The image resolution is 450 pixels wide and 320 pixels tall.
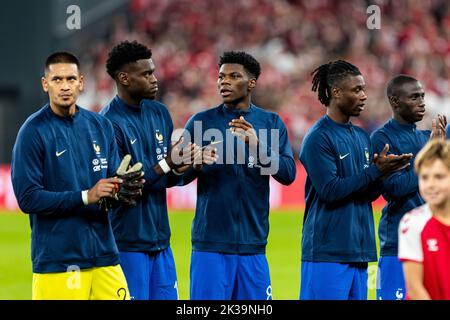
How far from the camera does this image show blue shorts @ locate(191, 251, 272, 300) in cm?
752

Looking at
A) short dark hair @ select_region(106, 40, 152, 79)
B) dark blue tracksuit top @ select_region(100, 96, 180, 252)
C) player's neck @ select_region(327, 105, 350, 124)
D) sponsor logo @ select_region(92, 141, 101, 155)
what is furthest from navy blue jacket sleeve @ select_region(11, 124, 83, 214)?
player's neck @ select_region(327, 105, 350, 124)

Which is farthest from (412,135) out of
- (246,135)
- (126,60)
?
(126,60)

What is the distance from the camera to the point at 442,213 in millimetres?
5238

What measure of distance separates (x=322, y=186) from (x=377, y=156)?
459 mm

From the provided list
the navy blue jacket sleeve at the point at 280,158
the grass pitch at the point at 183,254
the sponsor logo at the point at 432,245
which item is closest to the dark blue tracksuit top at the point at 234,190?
the navy blue jacket sleeve at the point at 280,158

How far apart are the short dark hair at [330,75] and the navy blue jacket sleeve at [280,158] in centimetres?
44

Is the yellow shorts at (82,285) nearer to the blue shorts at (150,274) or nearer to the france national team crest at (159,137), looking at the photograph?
the blue shorts at (150,274)

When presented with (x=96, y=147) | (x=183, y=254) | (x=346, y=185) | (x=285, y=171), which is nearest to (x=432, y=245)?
(x=346, y=185)

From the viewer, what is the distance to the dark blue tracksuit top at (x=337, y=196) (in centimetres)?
729

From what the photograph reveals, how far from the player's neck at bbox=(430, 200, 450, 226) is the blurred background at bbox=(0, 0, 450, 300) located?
16.5 meters

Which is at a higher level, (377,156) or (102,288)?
(377,156)

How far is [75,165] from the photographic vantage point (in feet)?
21.9

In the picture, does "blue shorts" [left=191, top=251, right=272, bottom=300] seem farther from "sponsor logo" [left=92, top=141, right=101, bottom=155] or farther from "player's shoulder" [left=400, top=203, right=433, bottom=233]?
"player's shoulder" [left=400, top=203, right=433, bottom=233]
